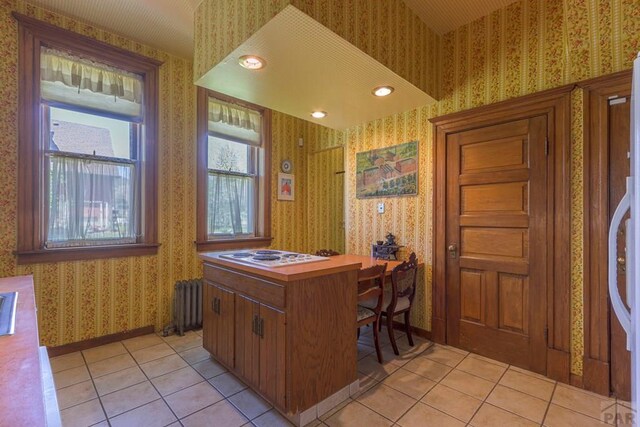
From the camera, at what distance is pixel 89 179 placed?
2740 millimetres

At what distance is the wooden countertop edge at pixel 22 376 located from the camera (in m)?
0.62

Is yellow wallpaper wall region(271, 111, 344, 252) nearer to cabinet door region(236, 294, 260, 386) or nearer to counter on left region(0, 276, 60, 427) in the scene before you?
cabinet door region(236, 294, 260, 386)

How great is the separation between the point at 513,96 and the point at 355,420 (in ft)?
8.88

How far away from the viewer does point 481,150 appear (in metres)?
2.62

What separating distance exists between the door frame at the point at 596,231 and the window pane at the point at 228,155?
3343 mm

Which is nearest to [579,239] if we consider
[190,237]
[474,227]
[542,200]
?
[542,200]

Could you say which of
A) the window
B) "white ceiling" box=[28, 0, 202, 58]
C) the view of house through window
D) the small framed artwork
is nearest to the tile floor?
the view of house through window

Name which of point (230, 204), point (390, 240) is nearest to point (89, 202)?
point (230, 204)

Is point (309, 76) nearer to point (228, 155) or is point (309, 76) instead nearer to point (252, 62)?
point (252, 62)

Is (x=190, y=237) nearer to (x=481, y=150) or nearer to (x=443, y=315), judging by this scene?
(x=443, y=315)

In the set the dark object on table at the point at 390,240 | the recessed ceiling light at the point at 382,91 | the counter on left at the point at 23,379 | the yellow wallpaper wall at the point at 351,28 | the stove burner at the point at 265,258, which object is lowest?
the counter on left at the point at 23,379

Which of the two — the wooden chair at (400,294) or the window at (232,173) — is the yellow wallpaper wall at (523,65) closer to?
the wooden chair at (400,294)

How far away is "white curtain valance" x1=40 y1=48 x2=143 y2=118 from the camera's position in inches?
100

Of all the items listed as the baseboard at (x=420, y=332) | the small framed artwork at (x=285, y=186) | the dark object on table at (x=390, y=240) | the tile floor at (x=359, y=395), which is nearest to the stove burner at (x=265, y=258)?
the tile floor at (x=359, y=395)
